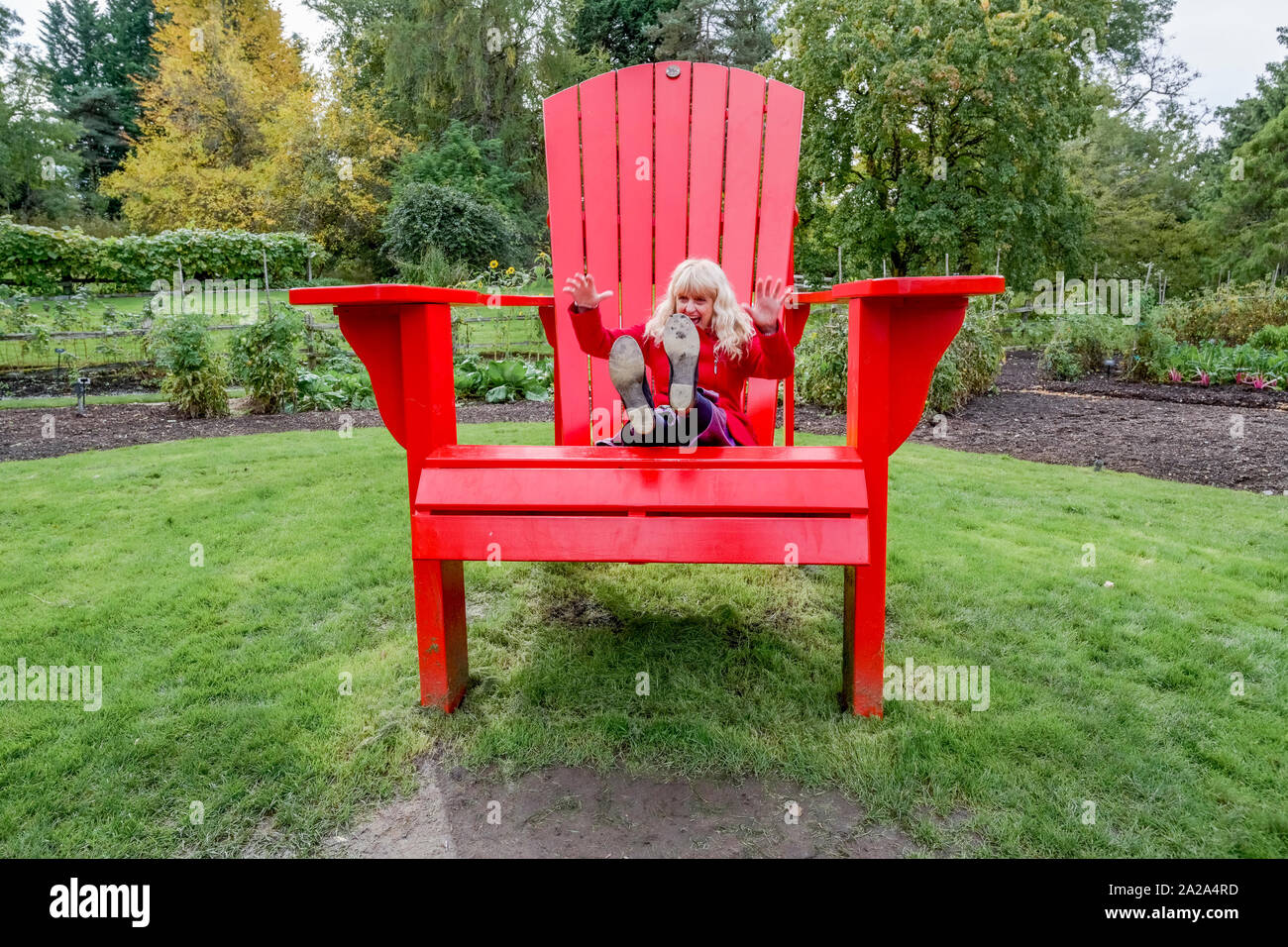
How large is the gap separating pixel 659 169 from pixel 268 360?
3982 mm

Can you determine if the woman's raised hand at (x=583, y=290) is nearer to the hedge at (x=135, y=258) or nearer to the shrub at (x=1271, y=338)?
the shrub at (x=1271, y=338)

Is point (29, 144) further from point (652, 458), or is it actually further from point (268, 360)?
point (652, 458)

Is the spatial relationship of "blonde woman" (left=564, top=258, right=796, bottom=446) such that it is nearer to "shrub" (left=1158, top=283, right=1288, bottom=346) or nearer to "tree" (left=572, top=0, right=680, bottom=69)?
"shrub" (left=1158, top=283, right=1288, bottom=346)

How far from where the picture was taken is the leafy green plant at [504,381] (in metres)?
6.13

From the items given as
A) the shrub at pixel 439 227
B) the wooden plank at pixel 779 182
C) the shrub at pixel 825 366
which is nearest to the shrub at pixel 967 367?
the shrub at pixel 825 366

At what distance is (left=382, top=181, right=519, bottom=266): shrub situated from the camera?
12266 millimetres

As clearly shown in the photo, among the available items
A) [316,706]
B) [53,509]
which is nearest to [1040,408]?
[316,706]

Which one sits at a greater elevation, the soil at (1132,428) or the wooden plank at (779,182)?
the wooden plank at (779,182)

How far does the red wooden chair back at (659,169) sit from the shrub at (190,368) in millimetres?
3795

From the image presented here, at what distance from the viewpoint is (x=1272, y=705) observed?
62.8 inches

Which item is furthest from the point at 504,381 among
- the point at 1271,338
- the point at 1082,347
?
the point at 1271,338

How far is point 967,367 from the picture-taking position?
5.80 meters

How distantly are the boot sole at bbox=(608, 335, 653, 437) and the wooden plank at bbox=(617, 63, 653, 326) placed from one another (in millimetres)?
939

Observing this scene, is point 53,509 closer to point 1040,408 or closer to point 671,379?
point 671,379
